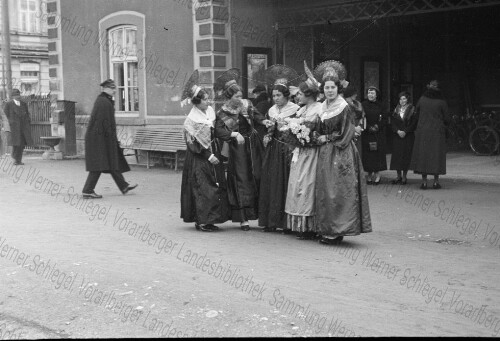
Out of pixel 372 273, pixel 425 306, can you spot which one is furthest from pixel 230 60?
pixel 425 306

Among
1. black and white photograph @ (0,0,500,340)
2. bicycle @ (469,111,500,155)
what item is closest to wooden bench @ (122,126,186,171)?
black and white photograph @ (0,0,500,340)

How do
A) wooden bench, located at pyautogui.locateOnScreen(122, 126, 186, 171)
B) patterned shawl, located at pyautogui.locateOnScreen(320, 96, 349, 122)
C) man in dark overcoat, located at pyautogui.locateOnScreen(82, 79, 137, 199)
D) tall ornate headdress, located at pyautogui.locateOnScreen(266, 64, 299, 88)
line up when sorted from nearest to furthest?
patterned shawl, located at pyautogui.locateOnScreen(320, 96, 349, 122)
tall ornate headdress, located at pyautogui.locateOnScreen(266, 64, 299, 88)
man in dark overcoat, located at pyautogui.locateOnScreen(82, 79, 137, 199)
wooden bench, located at pyautogui.locateOnScreen(122, 126, 186, 171)

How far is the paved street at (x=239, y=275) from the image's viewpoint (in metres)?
5.56

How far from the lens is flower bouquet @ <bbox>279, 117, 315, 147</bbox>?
8.64 meters

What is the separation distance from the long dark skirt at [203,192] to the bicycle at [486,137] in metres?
11.1

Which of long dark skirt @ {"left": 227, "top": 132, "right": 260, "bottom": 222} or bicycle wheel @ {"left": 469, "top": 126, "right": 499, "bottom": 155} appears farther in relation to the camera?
bicycle wheel @ {"left": 469, "top": 126, "right": 499, "bottom": 155}

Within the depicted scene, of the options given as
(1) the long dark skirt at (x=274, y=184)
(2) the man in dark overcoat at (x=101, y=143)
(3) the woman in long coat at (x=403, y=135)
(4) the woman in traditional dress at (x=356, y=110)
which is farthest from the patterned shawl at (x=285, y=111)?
(3) the woman in long coat at (x=403, y=135)

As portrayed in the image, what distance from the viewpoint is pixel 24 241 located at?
883cm

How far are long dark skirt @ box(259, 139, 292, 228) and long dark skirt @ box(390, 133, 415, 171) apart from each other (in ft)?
16.3

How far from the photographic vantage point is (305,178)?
872 centimetres

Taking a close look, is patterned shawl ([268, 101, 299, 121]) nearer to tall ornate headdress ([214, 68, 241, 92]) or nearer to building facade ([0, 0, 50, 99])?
tall ornate headdress ([214, 68, 241, 92])

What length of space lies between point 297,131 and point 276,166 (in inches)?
26.3

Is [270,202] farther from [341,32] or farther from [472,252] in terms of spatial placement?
[341,32]

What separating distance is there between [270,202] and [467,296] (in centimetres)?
340
